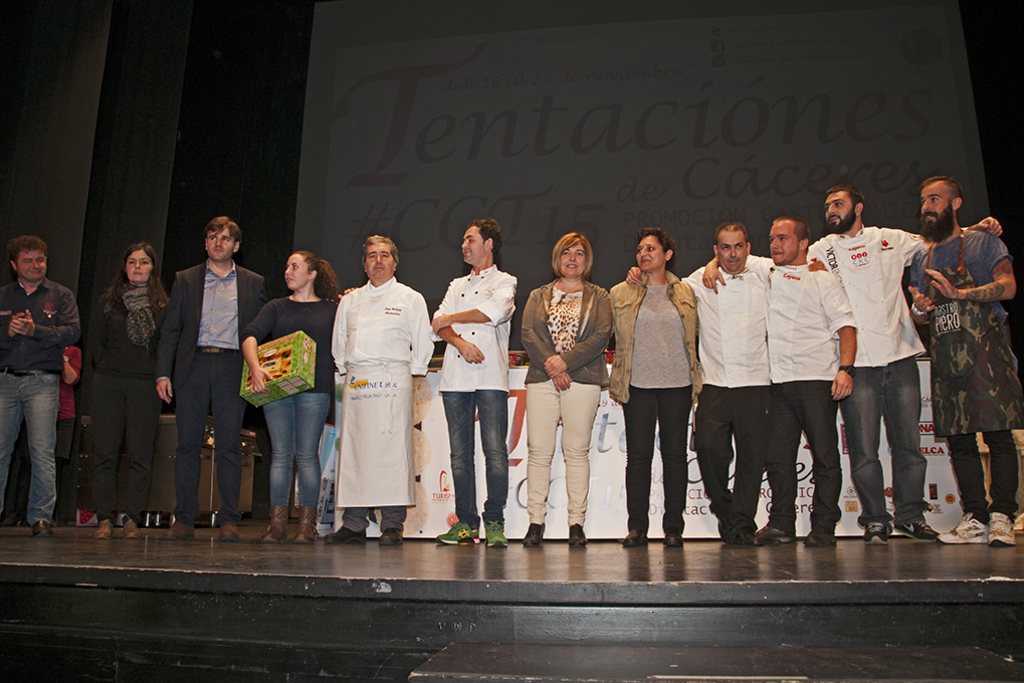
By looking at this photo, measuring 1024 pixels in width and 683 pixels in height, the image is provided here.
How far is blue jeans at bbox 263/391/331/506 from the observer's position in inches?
137

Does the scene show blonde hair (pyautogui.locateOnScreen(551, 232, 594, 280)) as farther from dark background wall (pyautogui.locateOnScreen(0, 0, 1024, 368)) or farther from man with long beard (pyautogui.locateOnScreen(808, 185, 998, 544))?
dark background wall (pyautogui.locateOnScreen(0, 0, 1024, 368))

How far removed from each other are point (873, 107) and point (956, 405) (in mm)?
3224

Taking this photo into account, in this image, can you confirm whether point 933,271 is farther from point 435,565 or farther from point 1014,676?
point 435,565

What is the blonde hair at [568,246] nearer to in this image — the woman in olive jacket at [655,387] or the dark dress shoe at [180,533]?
the woman in olive jacket at [655,387]

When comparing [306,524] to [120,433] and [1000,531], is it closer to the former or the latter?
[120,433]

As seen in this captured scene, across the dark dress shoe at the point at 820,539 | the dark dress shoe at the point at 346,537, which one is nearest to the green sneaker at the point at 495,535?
the dark dress shoe at the point at 346,537

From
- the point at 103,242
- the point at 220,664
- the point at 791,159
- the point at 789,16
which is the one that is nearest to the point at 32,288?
the point at 103,242

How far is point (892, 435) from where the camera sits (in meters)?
3.39

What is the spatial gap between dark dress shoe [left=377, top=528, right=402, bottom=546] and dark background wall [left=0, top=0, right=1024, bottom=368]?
11.6 ft

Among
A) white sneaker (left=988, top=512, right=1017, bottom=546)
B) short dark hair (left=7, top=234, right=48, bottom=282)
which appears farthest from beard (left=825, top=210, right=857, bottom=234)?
short dark hair (left=7, top=234, right=48, bottom=282)

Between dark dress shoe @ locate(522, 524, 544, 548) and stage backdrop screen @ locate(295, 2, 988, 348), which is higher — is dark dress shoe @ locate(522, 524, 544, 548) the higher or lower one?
the lower one

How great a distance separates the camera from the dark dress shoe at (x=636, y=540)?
3191 mm

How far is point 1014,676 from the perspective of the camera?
4.76 ft

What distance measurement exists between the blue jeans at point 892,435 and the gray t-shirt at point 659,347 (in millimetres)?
869
